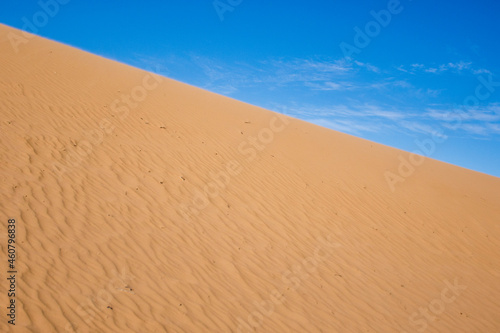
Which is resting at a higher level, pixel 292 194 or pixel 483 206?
pixel 483 206

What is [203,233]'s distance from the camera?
5488 millimetres

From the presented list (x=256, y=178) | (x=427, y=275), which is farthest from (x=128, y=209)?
(x=427, y=275)

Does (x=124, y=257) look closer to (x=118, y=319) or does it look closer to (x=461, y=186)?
(x=118, y=319)

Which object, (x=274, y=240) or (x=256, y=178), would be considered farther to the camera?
(x=256, y=178)

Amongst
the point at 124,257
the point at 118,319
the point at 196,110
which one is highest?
the point at 196,110

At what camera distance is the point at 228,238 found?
5.59 metres

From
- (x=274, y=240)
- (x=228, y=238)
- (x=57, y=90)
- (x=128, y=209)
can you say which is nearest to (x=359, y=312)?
(x=274, y=240)

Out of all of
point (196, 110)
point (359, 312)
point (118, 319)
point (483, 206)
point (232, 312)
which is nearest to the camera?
point (118, 319)

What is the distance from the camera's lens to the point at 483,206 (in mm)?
11727

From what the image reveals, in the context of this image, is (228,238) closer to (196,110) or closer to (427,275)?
(427,275)

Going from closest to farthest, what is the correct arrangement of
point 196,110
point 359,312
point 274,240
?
1. point 359,312
2. point 274,240
3. point 196,110

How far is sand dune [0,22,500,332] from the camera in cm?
369

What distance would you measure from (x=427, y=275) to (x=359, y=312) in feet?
8.89

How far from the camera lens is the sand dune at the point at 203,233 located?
12.1 ft
